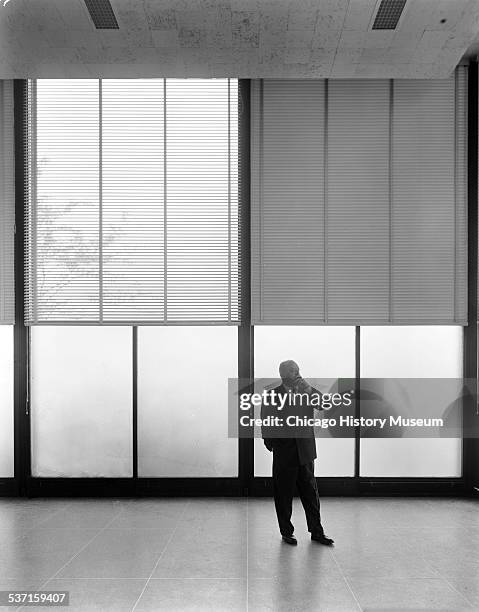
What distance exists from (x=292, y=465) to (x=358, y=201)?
343cm

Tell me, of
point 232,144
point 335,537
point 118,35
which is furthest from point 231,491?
point 118,35

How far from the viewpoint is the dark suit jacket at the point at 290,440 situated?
543 cm

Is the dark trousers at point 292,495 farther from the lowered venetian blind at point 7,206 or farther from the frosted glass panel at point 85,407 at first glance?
the lowered venetian blind at point 7,206

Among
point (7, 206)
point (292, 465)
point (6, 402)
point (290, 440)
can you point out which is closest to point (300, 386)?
point (290, 440)

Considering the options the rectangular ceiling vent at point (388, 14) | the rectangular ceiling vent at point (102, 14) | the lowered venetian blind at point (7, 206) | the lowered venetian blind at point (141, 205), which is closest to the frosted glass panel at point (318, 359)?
the lowered venetian blind at point (141, 205)

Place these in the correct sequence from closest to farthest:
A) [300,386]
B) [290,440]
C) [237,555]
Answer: [237,555] → [290,440] → [300,386]

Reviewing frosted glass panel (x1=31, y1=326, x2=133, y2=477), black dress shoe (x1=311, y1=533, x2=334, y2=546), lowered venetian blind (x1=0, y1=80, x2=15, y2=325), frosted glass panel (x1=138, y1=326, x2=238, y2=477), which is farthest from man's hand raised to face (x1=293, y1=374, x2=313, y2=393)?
lowered venetian blind (x1=0, y1=80, x2=15, y2=325)

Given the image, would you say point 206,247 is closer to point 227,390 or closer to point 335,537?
point 227,390

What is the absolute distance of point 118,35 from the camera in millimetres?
5574

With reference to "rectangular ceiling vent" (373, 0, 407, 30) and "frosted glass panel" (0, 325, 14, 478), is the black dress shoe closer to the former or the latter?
"frosted glass panel" (0, 325, 14, 478)

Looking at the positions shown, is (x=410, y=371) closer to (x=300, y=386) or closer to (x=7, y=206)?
(x=300, y=386)

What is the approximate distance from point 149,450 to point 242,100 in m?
4.53

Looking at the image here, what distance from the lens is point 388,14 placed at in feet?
17.3

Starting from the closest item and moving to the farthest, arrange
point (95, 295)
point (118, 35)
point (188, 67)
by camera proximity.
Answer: point (118, 35) < point (188, 67) < point (95, 295)
